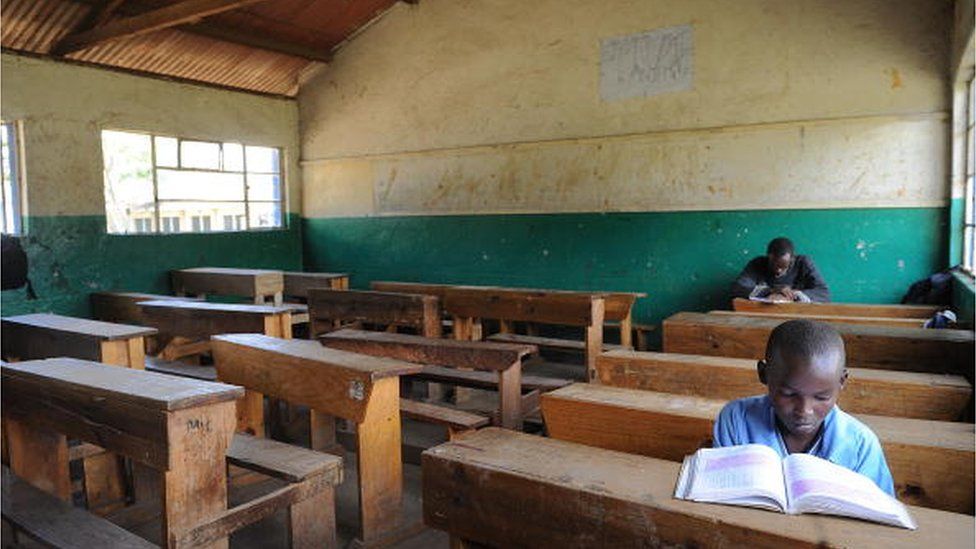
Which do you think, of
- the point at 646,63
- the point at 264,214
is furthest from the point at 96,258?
the point at 646,63

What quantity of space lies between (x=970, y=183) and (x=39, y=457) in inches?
214

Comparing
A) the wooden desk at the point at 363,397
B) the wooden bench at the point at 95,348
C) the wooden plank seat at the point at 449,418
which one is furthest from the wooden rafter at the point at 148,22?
the wooden plank seat at the point at 449,418

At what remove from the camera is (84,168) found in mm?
6332

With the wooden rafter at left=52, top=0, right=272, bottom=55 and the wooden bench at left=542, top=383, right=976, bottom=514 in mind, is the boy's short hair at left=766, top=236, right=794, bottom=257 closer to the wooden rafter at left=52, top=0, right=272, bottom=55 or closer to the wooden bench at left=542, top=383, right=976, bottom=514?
the wooden bench at left=542, top=383, right=976, bottom=514

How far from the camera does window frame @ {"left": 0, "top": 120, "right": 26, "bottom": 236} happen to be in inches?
233

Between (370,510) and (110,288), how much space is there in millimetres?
5202

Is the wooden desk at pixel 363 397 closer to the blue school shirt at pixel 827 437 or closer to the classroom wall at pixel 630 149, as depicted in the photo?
Answer: the blue school shirt at pixel 827 437

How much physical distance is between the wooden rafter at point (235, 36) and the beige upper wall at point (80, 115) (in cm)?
74

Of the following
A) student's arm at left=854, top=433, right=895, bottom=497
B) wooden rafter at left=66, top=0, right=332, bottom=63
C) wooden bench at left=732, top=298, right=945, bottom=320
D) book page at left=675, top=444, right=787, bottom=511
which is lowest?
student's arm at left=854, top=433, right=895, bottom=497

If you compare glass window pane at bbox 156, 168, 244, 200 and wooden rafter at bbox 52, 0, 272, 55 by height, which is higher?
wooden rafter at bbox 52, 0, 272, 55

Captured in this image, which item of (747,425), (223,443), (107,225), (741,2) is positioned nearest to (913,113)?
(741,2)

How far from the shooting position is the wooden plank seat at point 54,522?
1955mm

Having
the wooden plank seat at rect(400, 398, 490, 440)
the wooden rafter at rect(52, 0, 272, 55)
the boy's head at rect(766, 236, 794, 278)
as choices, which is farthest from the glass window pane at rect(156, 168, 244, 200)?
the boy's head at rect(766, 236, 794, 278)

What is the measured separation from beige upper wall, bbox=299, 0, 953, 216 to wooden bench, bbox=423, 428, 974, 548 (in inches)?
183
